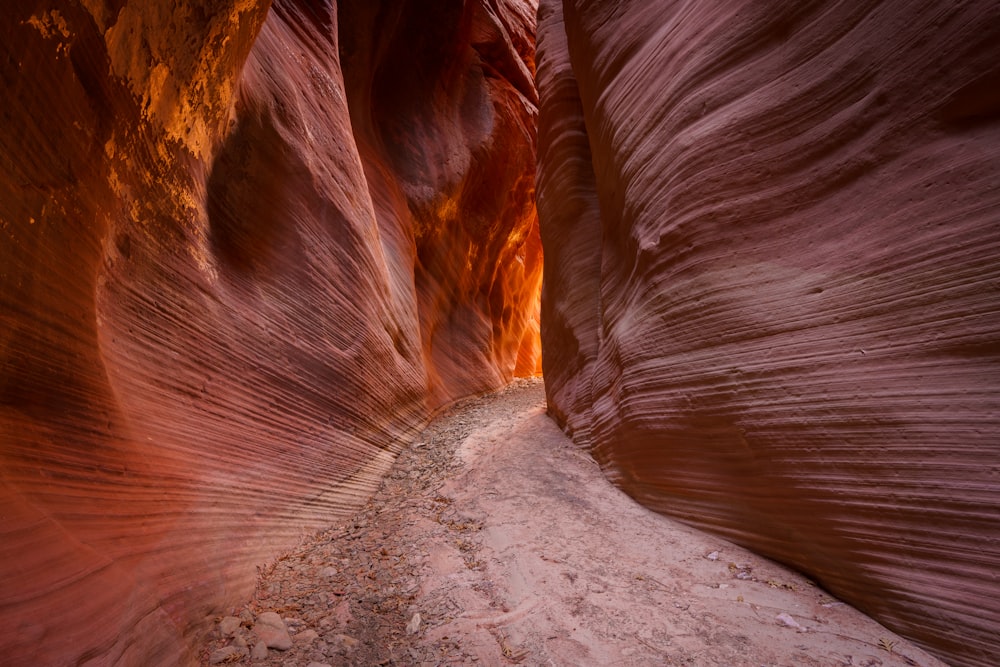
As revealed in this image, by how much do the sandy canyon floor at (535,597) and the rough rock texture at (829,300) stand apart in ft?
0.85

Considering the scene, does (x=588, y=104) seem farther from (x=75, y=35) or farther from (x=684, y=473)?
(x=75, y=35)

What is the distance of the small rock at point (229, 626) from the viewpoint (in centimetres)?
234

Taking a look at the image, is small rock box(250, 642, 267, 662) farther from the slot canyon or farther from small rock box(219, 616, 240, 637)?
the slot canyon

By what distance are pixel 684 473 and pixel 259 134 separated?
4.33 metres

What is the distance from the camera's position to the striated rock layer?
181 cm

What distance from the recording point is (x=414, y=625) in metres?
2.44

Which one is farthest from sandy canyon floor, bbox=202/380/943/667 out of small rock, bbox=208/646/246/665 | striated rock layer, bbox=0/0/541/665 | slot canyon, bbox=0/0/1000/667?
striated rock layer, bbox=0/0/541/665

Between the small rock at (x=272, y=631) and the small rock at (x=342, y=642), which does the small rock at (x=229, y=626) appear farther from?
the small rock at (x=342, y=642)

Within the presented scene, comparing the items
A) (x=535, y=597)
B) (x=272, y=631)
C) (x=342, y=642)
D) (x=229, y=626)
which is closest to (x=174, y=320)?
(x=229, y=626)

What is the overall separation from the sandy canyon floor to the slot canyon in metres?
0.19

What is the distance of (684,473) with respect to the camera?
336cm

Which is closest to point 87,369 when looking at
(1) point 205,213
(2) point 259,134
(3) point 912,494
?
(1) point 205,213

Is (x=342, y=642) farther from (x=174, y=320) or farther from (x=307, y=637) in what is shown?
(x=174, y=320)

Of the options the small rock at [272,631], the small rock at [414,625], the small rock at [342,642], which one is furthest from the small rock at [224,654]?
the small rock at [414,625]
